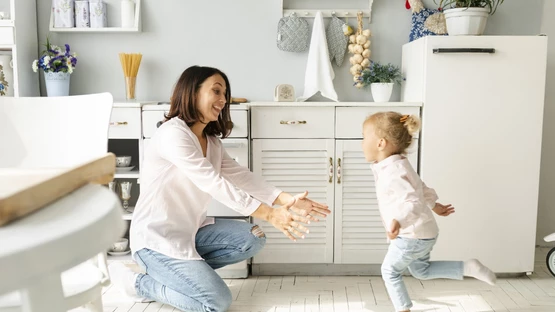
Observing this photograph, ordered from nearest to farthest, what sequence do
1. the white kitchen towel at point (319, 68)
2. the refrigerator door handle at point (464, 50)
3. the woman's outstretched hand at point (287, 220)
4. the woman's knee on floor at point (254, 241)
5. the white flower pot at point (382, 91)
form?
the woman's outstretched hand at point (287, 220)
the woman's knee on floor at point (254, 241)
the refrigerator door handle at point (464, 50)
the white flower pot at point (382, 91)
the white kitchen towel at point (319, 68)

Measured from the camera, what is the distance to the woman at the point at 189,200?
7.01 feet

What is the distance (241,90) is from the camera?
3314 mm

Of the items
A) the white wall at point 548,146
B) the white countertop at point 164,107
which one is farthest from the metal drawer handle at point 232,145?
the white wall at point 548,146

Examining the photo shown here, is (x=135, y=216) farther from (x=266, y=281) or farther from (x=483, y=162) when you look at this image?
(x=483, y=162)

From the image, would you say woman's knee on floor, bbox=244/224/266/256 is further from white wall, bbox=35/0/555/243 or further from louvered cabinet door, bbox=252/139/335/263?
white wall, bbox=35/0/555/243

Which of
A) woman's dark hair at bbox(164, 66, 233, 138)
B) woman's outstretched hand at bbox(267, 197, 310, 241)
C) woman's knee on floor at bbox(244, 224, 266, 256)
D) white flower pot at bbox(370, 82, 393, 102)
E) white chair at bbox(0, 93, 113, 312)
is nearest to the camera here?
white chair at bbox(0, 93, 113, 312)

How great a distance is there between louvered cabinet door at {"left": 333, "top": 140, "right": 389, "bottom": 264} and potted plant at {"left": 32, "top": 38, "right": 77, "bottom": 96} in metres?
1.57

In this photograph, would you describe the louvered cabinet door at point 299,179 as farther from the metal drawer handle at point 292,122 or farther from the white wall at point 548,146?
the white wall at point 548,146

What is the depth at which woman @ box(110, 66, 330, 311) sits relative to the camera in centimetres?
214

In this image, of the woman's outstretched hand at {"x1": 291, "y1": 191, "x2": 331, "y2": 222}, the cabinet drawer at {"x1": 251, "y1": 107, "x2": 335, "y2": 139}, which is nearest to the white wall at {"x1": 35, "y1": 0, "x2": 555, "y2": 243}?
the cabinet drawer at {"x1": 251, "y1": 107, "x2": 335, "y2": 139}

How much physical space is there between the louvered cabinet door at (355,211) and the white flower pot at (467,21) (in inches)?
29.8

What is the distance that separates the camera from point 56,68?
3.14m

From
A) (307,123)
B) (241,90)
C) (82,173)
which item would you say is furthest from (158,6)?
(82,173)

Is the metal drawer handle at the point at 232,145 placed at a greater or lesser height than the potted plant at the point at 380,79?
lesser
